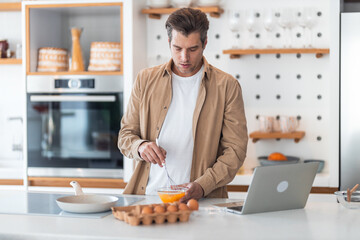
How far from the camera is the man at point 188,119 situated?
96.1 inches

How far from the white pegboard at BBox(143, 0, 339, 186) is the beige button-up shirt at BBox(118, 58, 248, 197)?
1.51 meters

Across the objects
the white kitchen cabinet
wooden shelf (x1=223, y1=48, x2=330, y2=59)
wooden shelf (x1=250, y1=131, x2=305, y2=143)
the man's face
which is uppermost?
the white kitchen cabinet

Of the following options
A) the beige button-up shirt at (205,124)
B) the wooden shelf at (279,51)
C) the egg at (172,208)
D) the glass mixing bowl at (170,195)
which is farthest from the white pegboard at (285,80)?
the egg at (172,208)

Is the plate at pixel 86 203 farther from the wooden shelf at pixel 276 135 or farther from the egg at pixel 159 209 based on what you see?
the wooden shelf at pixel 276 135

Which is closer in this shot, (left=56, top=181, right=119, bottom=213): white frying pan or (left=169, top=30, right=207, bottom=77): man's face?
(left=56, top=181, right=119, bottom=213): white frying pan

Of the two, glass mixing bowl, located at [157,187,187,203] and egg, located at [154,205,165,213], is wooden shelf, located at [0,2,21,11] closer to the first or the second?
glass mixing bowl, located at [157,187,187,203]

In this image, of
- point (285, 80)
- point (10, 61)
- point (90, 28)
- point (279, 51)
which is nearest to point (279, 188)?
point (279, 51)

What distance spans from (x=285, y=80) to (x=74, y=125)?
1553 millimetres

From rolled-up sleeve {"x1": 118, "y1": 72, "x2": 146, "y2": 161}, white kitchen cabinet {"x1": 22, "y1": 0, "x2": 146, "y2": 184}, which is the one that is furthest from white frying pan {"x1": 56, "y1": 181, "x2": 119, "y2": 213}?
white kitchen cabinet {"x1": 22, "y1": 0, "x2": 146, "y2": 184}

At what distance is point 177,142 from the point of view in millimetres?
2527

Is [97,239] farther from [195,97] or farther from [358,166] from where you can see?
[358,166]

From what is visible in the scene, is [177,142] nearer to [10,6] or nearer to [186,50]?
[186,50]

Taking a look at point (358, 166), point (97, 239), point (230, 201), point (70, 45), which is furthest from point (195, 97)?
point (70, 45)

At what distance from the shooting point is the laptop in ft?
6.44
